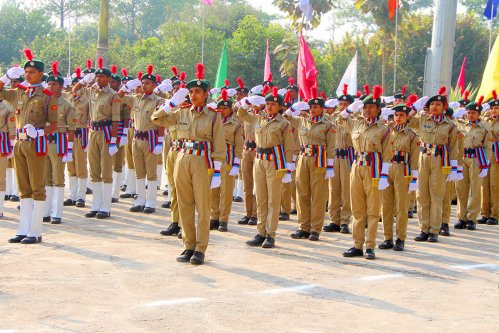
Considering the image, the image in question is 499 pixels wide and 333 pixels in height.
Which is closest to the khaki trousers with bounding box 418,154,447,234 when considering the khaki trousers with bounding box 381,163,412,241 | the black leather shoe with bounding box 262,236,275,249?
the khaki trousers with bounding box 381,163,412,241

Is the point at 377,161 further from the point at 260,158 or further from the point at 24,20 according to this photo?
the point at 24,20

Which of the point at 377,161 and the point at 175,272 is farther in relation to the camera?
the point at 377,161

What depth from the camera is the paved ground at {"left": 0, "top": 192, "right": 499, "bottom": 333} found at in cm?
759

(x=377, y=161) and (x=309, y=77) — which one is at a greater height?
(x=309, y=77)

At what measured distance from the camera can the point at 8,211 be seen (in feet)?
46.2

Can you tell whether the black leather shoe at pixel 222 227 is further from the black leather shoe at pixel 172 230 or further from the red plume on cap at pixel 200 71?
the red plume on cap at pixel 200 71

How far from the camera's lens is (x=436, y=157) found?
1280 cm

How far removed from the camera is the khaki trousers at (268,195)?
1155 cm

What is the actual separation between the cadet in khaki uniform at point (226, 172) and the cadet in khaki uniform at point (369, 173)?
2.51 m

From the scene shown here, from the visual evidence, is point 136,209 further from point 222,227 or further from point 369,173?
point 369,173

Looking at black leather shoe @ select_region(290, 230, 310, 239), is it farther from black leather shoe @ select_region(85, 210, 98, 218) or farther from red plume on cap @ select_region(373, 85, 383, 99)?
black leather shoe @ select_region(85, 210, 98, 218)

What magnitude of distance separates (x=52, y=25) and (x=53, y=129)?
5038 cm

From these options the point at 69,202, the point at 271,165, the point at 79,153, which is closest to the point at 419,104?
the point at 271,165

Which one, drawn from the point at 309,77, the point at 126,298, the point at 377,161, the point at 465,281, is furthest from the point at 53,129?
the point at 309,77
